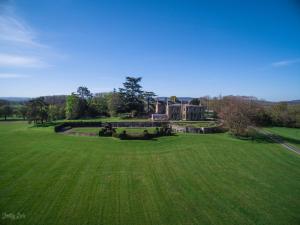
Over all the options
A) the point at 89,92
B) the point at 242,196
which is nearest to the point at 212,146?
the point at 242,196

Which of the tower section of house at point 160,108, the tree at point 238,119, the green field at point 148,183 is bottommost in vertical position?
the green field at point 148,183

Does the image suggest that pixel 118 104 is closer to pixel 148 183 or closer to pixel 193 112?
pixel 193 112

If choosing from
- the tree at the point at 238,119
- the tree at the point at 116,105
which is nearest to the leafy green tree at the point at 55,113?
the tree at the point at 116,105

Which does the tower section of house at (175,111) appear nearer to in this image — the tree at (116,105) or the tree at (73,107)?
the tree at (116,105)

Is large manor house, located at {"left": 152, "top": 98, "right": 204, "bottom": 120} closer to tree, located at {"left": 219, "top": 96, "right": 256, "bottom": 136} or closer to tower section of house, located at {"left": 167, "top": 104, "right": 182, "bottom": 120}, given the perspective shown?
tower section of house, located at {"left": 167, "top": 104, "right": 182, "bottom": 120}

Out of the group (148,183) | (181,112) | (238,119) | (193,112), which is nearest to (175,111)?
(181,112)

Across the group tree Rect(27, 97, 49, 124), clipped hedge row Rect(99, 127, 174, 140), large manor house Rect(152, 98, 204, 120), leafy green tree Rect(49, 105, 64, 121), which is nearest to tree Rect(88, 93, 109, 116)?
leafy green tree Rect(49, 105, 64, 121)
